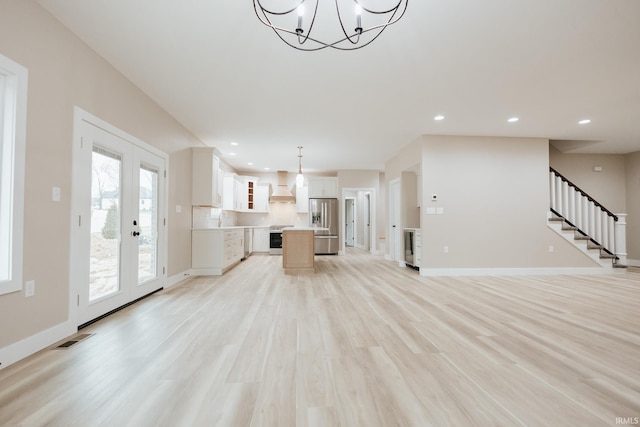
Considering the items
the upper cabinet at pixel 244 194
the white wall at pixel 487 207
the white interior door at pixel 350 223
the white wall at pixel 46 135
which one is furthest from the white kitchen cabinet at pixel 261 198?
the white wall at pixel 46 135

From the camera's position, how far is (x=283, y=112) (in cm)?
429

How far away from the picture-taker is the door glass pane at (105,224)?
277cm

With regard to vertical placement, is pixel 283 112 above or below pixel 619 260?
above

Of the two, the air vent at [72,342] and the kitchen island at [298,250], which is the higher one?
the kitchen island at [298,250]

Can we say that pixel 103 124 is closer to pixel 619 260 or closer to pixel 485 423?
pixel 485 423

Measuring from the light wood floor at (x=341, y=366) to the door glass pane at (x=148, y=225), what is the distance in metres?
0.57

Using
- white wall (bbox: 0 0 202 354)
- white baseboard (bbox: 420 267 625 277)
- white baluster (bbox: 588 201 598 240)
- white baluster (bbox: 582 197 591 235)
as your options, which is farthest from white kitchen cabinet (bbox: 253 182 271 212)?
white baluster (bbox: 588 201 598 240)

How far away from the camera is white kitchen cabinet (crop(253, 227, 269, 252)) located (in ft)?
28.4

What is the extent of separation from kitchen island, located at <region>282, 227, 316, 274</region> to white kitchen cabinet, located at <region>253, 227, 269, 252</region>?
334cm

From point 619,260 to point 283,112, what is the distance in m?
7.30

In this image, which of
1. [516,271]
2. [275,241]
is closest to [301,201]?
[275,241]

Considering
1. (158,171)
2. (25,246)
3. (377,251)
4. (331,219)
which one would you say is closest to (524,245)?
(377,251)

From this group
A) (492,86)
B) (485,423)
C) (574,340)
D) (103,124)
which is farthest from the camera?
(492,86)

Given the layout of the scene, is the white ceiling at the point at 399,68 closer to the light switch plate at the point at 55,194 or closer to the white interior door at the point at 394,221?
the light switch plate at the point at 55,194
